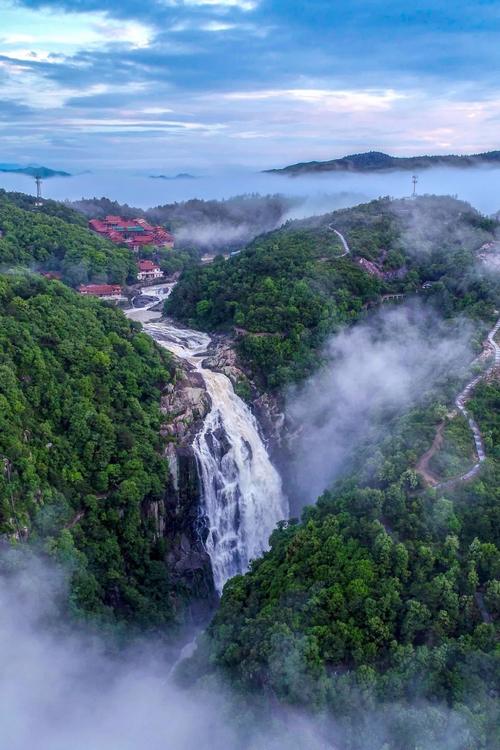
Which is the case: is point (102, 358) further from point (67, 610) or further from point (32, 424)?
point (67, 610)

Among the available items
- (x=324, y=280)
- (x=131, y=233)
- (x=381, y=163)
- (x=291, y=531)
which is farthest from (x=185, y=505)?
Answer: (x=381, y=163)

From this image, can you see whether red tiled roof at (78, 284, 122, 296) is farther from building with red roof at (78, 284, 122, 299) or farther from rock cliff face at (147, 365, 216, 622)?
rock cliff face at (147, 365, 216, 622)

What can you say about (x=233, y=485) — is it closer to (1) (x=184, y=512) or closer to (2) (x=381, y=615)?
(1) (x=184, y=512)

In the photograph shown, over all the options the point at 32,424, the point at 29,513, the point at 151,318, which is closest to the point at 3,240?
the point at 151,318

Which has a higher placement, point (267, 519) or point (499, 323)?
point (499, 323)

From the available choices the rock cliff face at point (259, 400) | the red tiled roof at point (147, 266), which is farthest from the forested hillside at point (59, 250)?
the rock cliff face at point (259, 400)

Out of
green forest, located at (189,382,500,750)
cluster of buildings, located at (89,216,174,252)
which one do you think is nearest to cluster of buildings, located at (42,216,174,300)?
cluster of buildings, located at (89,216,174,252)
